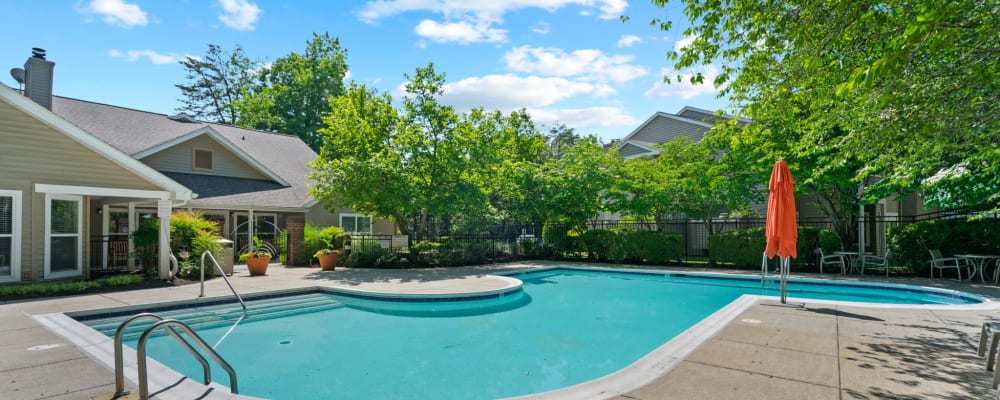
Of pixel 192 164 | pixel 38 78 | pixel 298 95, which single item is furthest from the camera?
pixel 298 95

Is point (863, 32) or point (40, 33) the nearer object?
point (863, 32)

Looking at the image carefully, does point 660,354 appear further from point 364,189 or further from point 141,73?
point 141,73

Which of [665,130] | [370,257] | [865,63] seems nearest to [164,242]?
[370,257]

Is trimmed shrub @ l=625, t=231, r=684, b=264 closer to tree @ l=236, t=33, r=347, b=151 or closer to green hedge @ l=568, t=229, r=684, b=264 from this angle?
green hedge @ l=568, t=229, r=684, b=264

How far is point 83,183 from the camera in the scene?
10633 mm

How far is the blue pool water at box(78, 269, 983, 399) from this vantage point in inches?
221

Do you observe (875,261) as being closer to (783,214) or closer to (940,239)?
(940,239)

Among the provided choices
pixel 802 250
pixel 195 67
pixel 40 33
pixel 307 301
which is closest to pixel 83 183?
pixel 307 301

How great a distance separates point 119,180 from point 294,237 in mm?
5848

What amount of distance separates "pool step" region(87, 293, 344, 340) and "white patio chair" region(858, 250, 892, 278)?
13.4 m

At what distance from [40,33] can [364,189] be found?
12.6m

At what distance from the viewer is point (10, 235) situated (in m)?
9.84

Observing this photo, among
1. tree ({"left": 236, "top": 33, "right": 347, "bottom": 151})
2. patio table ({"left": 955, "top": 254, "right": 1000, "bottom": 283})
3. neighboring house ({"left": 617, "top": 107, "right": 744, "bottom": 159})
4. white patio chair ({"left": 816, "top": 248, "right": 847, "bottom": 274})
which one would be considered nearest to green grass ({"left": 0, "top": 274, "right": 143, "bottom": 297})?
white patio chair ({"left": 816, "top": 248, "right": 847, "bottom": 274})

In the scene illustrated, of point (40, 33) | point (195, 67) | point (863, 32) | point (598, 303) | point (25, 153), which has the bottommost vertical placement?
point (598, 303)
